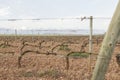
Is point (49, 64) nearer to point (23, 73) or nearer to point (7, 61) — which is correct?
point (7, 61)

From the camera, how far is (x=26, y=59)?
14.8 meters

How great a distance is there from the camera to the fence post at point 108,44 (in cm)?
410

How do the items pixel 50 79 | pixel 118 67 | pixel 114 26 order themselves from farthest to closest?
pixel 118 67, pixel 50 79, pixel 114 26

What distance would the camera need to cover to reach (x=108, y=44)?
13.6 ft

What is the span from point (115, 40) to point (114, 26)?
0.17 m

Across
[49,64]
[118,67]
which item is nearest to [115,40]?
[118,67]

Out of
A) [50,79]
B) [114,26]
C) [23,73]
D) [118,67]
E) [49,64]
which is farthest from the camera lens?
[49,64]

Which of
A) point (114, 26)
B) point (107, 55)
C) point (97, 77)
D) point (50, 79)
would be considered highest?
point (114, 26)

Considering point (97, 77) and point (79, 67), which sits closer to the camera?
point (97, 77)

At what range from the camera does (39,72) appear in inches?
421

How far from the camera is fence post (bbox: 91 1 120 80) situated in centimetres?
410

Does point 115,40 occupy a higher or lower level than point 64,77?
higher

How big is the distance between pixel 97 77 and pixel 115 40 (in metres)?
0.50

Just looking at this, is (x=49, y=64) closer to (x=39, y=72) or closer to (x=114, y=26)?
(x=39, y=72)
